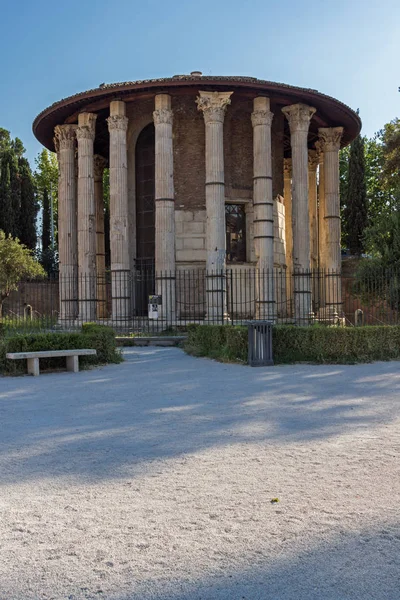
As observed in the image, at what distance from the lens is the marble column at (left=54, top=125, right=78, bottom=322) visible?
73.6ft

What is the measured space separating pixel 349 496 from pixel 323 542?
Answer: 809 mm

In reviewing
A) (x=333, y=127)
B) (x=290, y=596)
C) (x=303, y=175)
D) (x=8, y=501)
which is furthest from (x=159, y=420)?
(x=333, y=127)

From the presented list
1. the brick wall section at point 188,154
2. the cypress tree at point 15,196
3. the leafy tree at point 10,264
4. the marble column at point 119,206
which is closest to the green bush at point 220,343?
the marble column at point 119,206

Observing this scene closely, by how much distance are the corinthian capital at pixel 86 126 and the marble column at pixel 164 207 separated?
2883mm

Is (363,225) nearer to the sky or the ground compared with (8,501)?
nearer to the sky

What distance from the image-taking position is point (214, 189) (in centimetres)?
1984


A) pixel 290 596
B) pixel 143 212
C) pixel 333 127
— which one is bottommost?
pixel 290 596

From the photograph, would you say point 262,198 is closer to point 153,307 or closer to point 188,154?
point 188,154

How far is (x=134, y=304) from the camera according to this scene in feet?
70.6

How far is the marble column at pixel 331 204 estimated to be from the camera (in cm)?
2347

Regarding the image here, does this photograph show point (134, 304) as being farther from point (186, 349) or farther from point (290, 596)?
point (290, 596)

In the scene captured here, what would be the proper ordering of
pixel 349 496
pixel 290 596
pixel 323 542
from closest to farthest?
pixel 290 596 → pixel 323 542 → pixel 349 496

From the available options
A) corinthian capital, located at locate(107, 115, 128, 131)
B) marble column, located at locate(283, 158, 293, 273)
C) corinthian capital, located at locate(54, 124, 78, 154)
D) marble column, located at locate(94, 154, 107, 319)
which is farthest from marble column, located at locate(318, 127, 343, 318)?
corinthian capital, located at locate(54, 124, 78, 154)

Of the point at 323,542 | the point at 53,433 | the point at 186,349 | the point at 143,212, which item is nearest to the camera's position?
the point at 323,542
